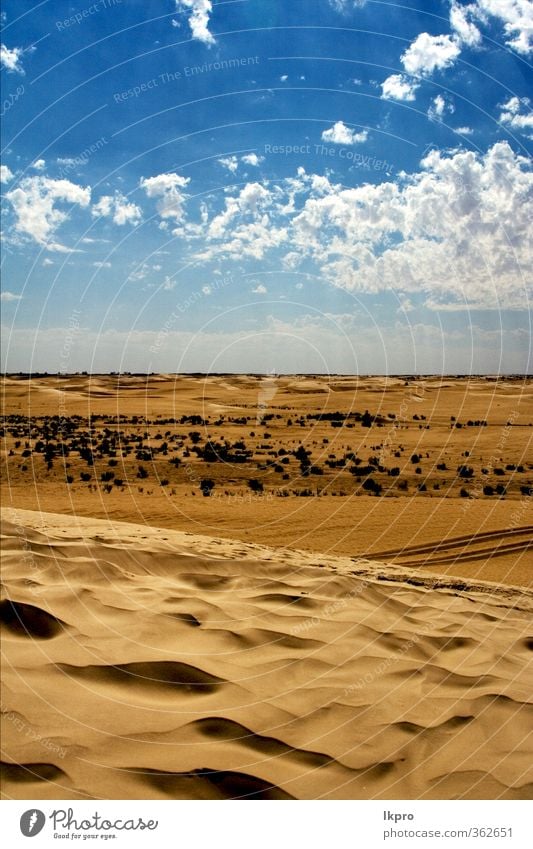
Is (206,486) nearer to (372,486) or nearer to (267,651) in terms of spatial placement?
(372,486)

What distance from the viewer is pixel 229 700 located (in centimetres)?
576

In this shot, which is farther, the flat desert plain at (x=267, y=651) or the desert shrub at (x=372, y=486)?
the desert shrub at (x=372, y=486)

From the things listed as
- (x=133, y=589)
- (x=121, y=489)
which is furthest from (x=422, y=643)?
(x=121, y=489)

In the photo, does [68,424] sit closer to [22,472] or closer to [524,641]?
[22,472]
